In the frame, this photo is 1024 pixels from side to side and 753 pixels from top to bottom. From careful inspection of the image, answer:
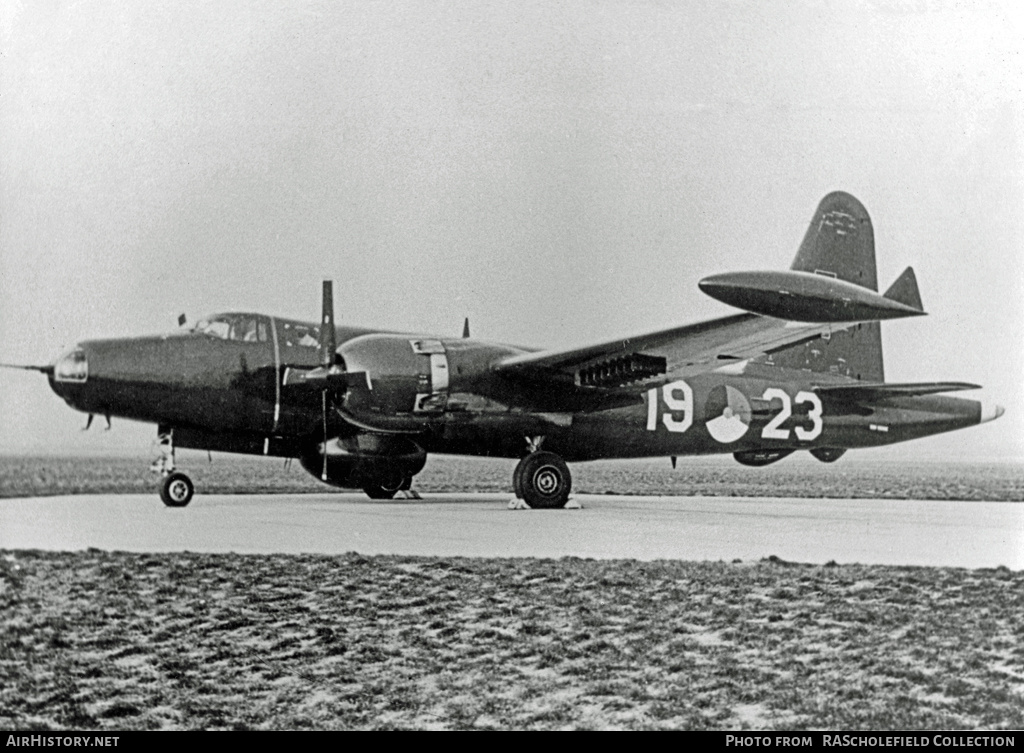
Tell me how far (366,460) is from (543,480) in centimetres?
274

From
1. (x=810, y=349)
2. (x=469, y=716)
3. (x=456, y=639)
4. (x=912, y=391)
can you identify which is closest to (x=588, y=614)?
(x=456, y=639)

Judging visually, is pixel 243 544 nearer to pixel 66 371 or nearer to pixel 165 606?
pixel 165 606

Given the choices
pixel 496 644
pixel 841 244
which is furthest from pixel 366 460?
pixel 496 644

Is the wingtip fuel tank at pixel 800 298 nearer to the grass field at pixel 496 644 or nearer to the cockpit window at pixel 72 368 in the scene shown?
the grass field at pixel 496 644

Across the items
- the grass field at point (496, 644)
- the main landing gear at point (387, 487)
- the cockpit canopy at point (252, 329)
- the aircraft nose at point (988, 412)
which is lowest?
the grass field at point (496, 644)

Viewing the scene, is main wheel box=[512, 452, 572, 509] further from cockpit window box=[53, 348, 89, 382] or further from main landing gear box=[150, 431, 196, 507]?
cockpit window box=[53, 348, 89, 382]

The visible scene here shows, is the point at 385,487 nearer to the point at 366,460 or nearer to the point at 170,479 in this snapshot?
the point at 366,460

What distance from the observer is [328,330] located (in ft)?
39.5

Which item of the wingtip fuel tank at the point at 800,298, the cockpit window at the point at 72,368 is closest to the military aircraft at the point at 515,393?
the cockpit window at the point at 72,368

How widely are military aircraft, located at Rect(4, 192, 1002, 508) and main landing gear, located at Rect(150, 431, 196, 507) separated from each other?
0.02 meters

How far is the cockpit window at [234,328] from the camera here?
477 inches

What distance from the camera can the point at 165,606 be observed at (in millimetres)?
6602

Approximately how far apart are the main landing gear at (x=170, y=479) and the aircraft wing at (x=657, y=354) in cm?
414

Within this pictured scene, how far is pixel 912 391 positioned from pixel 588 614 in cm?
860
